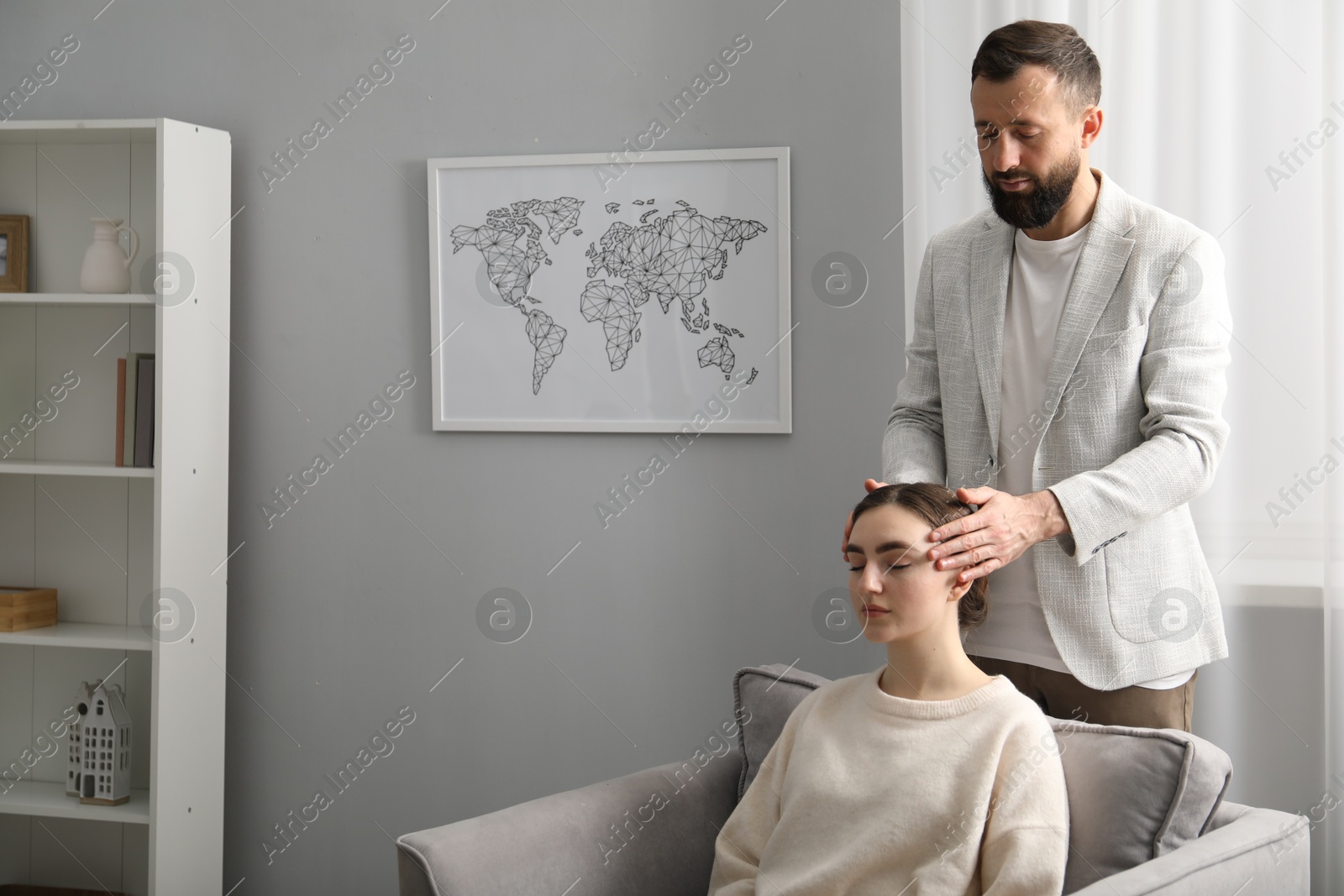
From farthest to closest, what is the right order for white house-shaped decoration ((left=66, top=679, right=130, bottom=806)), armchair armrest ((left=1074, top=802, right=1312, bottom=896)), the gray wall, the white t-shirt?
1. white house-shaped decoration ((left=66, top=679, right=130, bottom=806))
2. the gray wall
3. the white t-shirt
4. armchair armrest ((left=1074, top=802, right=1312, bottom=896))

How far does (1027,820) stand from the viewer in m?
1.24

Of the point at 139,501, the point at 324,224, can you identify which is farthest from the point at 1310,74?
the point at 139,501

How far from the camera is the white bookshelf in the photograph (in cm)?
249

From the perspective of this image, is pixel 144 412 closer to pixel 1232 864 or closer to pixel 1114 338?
pixel 1114 338

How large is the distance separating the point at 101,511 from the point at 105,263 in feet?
2.10

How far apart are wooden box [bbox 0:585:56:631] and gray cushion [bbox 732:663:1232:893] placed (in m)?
2.39

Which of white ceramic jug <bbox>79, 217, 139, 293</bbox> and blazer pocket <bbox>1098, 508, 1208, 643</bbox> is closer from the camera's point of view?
blazer pocket <bbox>1098, 508, 1208, 643</bbox>

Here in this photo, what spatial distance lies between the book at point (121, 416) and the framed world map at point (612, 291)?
726mm

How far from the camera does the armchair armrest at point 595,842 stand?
4.82 ft

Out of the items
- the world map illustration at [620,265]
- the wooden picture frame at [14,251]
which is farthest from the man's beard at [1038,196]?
the wooden picture frame at [14,251]

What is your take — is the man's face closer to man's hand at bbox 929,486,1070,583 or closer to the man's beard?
the man's beard

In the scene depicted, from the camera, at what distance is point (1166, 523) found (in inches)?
61.4

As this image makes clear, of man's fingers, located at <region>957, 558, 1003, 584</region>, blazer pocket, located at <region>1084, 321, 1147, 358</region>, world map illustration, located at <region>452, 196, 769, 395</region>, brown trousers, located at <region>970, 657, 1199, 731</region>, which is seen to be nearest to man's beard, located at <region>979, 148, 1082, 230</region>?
blazer pocket, located at <region>1084, 321, 1147, 358</region>

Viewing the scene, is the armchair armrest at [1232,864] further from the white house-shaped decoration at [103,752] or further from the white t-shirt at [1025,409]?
the white house-shaped decoration at [103,752]
